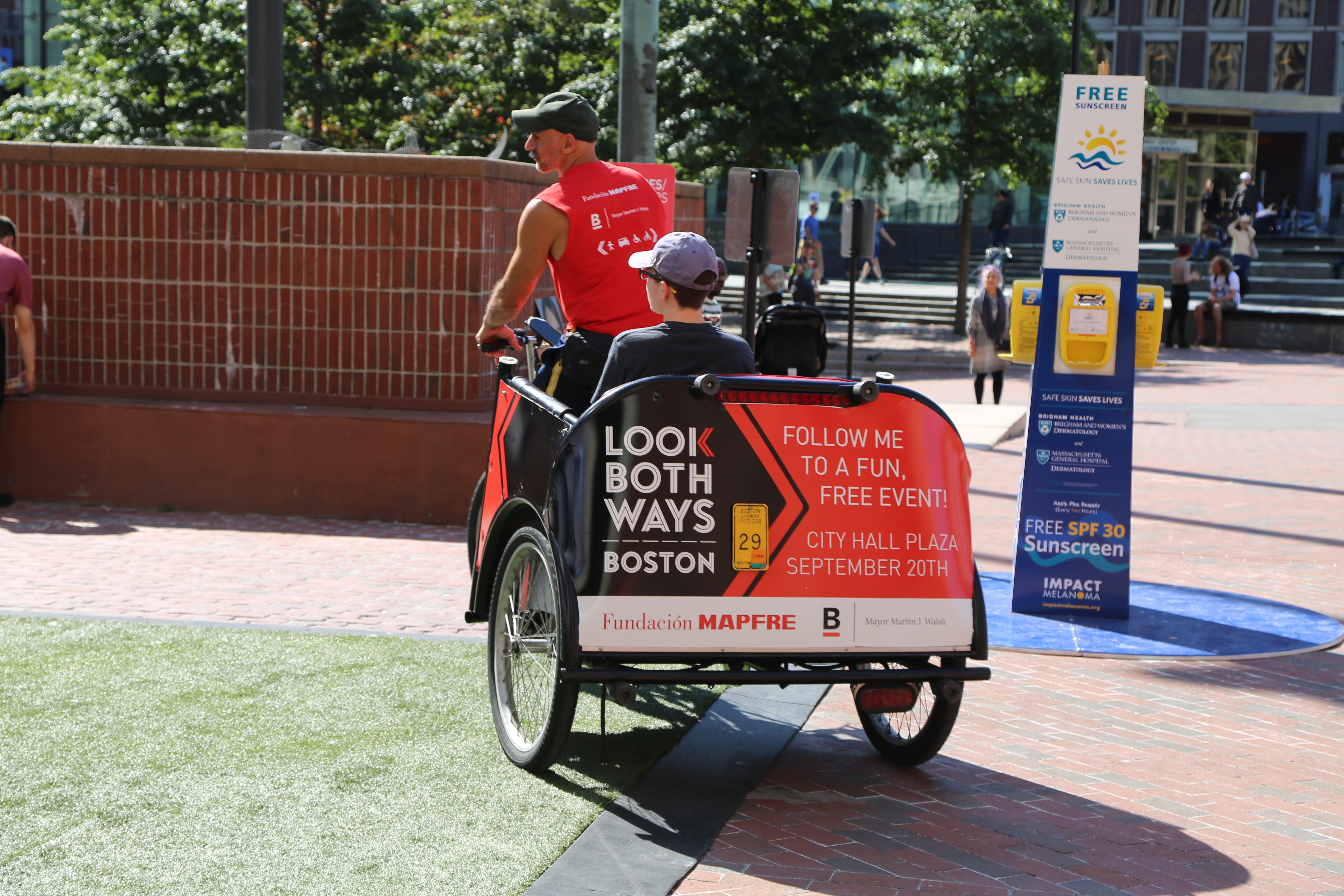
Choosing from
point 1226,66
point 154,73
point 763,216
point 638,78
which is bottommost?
point 763,216

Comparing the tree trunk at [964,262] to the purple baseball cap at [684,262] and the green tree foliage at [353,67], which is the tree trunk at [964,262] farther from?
the purple baseball cap at [684,262]

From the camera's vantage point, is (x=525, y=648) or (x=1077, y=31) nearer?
(x=525, y=648)

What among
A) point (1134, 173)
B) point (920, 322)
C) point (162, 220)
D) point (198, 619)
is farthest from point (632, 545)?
point (920, 322)

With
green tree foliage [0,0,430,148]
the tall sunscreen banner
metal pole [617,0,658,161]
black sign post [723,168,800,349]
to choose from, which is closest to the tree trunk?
green tree foliage [0,0,430,148]

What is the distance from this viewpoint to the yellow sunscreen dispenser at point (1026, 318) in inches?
293

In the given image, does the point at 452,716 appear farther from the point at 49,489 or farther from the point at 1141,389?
the point at 1141,389

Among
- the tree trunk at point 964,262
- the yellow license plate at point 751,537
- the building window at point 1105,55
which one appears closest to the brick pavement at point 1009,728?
the yellow license plate at point 751,537

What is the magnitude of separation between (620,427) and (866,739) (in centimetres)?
173

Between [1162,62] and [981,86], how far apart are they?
35.7m

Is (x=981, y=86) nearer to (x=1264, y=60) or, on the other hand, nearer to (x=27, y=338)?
(x=27, y=338)

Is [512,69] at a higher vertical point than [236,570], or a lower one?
higher

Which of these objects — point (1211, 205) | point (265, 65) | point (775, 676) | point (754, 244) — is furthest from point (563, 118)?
point (1211, 205)

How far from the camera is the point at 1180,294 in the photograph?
2917 centimetres

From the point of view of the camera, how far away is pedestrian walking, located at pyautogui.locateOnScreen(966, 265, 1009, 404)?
17.4 metres
